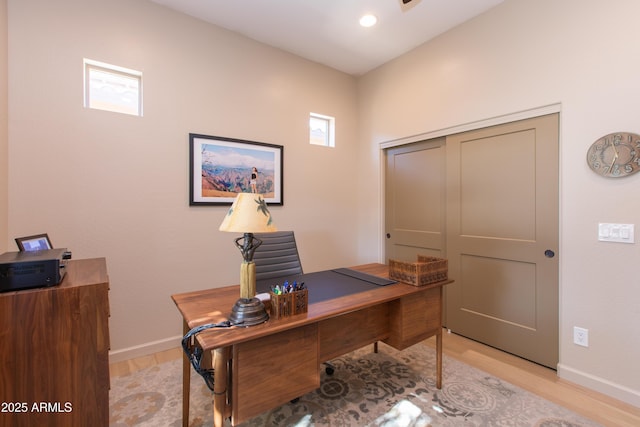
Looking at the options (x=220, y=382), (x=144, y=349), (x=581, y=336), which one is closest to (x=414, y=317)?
(x=220, y=382)

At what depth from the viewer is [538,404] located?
1857 millimetres

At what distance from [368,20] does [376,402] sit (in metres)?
3.19

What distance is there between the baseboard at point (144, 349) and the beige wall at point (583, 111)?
10.6ft

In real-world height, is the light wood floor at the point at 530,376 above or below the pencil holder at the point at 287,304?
below

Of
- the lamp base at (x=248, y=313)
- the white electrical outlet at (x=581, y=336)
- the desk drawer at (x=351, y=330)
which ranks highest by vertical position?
the lamp base at (x=248, y=313)

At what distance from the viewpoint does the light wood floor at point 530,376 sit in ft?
5.88

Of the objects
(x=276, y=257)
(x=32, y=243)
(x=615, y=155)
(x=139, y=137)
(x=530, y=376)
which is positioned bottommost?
(x=530, y=376)

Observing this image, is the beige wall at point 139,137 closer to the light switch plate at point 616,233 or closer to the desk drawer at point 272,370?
the desk drawer at point 272,370

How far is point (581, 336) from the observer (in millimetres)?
2100

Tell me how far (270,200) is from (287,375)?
6.98ft

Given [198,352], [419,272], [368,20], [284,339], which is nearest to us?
[284,339]

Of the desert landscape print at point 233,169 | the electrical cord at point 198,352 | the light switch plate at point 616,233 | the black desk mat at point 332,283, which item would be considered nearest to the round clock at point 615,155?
the light switch plate at point 616,233

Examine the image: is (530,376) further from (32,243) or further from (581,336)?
(32,243)

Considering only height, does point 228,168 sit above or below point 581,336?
above
